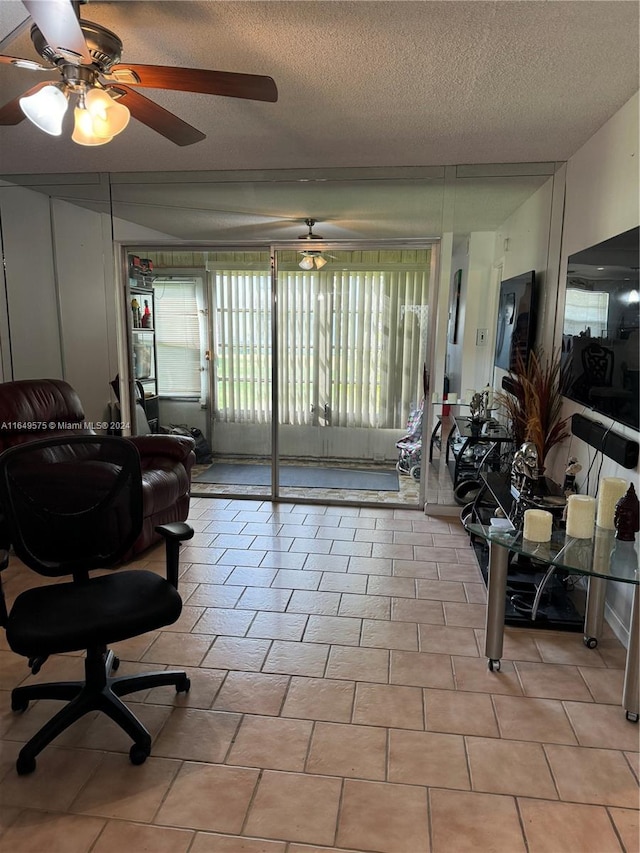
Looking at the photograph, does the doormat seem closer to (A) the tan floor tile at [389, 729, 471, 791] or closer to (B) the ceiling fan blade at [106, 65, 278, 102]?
(A) the tan floor tile at [389, 729, 471, 791]

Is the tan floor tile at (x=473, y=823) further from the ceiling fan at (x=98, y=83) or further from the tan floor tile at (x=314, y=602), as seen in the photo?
the ceiling fan at (x=98, y=83)

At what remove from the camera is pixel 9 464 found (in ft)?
6.18

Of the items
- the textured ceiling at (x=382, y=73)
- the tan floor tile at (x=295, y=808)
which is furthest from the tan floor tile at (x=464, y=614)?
the textured ceiling at (x=382, y=73)

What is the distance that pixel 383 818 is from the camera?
1.62m

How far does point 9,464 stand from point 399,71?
2.23 metres

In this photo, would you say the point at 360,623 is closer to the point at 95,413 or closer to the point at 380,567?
the point at 380,567

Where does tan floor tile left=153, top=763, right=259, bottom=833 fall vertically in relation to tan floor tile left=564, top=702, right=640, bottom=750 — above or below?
below

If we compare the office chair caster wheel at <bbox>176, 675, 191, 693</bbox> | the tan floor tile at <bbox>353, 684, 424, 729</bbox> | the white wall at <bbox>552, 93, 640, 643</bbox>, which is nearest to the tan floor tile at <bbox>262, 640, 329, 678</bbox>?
the tan floor tile at <bbox>353, 684, 424, 729</bbox>

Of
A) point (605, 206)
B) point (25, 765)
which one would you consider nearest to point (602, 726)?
point (25, 765)

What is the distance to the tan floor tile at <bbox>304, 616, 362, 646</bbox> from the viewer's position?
2529 millimetres

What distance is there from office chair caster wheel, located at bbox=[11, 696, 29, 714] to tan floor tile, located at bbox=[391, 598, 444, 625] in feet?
5.32

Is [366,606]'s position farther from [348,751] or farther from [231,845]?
[231,845]

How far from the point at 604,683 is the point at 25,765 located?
2.17 m

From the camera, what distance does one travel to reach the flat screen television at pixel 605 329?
229 cm
